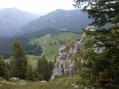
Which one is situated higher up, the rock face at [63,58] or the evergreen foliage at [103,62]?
A: the evergreen foliage at [103,62]

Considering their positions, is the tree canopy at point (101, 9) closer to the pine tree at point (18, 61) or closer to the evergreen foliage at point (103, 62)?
the evergreen foliage at point (103, 62)

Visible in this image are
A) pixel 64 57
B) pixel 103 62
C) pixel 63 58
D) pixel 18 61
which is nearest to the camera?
pixel 103 62

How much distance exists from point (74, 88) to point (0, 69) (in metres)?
28.5

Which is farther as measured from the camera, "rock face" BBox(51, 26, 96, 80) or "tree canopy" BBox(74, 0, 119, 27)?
"rock face" BBox(51, 26, 96, 80)

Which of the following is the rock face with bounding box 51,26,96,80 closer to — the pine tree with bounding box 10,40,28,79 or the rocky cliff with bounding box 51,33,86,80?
the rocky cliff with bounding box 51,33,86,80

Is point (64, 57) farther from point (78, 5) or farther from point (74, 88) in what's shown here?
point (78, 5)

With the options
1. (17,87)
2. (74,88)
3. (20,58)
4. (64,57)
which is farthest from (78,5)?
(64,57)

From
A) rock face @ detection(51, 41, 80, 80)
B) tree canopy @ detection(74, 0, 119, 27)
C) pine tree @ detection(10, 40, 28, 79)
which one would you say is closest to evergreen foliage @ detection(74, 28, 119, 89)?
tree canopy @ detection(74, 0, 119, 27)

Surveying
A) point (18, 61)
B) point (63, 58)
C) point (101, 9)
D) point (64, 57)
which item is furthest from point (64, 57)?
point (101, 9)

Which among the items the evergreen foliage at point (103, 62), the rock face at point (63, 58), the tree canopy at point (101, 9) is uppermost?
the tree canopy at point (101, 9)

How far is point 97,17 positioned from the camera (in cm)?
1794

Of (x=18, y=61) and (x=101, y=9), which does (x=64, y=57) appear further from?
(x=101, y=9)

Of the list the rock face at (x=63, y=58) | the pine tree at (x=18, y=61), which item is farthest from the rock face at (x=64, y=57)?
the pine tree at (x=18, y=61)

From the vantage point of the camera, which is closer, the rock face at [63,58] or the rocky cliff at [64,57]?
the rocky cliff at [64,57]
